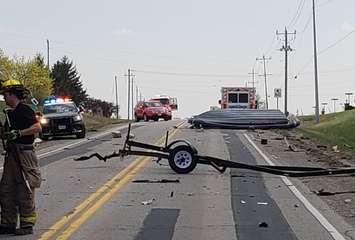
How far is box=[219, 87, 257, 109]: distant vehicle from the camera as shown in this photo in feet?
186

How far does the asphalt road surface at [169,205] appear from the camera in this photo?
10.3m

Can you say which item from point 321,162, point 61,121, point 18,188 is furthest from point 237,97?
point 18,188

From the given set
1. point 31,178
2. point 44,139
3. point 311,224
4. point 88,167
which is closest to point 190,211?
point 311,224

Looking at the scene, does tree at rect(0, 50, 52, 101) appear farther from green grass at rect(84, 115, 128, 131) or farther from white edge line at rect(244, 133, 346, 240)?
white edge line at rect(244, 133, 346, 240)

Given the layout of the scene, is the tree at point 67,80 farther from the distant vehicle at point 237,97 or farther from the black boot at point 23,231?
the black boot at point 23,231

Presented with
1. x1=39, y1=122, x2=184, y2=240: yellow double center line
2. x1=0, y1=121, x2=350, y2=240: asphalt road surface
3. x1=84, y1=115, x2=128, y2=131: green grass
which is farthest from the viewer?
x1=84, y1=115, x2=128, y2=131: green grass

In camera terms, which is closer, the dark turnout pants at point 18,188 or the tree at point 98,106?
the dark turnout pants at point 18,188

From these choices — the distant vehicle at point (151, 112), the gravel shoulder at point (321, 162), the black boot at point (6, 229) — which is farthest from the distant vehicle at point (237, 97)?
the black boot at point (6, 229)

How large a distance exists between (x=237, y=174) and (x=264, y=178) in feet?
2.86

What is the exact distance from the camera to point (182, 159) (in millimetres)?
18406

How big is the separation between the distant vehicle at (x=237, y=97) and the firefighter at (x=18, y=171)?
4697cm

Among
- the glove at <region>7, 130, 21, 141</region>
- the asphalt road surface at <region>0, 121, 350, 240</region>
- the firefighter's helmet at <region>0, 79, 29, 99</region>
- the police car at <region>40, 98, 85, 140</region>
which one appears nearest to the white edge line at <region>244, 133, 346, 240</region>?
the asphalt road surface at <region>0, 121, 350, 240</region>

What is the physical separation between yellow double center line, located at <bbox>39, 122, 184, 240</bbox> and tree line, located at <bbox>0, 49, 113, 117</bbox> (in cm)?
4315

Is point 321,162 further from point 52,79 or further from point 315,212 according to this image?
point 52,79
